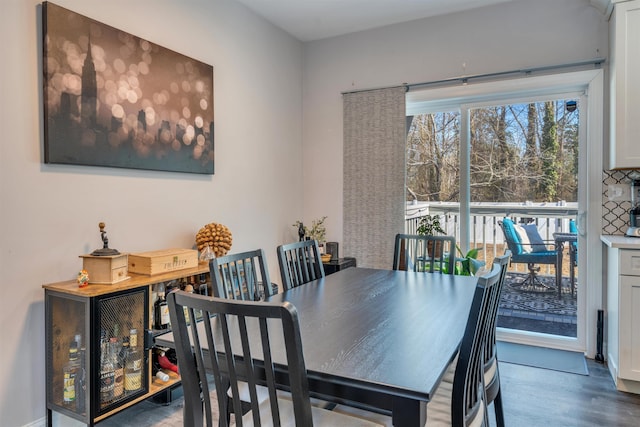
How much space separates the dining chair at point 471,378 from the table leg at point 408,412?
0.28 meters

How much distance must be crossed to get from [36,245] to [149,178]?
0.76m

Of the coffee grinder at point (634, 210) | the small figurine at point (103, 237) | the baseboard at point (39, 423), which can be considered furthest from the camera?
the coffee grinder at point (634, 210)

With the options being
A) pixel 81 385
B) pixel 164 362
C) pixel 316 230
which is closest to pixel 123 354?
pixel 81 385

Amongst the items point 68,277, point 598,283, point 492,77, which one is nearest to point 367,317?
point 68,277

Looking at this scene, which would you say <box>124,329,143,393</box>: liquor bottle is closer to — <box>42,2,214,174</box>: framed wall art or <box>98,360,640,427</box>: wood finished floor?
<box>98,360,640,427</box>: wood finished floor

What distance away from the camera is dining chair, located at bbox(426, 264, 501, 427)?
4.06 ft

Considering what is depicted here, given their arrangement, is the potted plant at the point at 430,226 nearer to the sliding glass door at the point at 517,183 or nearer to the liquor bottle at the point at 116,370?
the sliding glass door at the point at 517,183

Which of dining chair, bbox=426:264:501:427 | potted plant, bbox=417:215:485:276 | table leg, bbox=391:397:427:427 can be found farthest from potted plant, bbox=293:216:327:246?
table leg, bbox=391:397:427:427

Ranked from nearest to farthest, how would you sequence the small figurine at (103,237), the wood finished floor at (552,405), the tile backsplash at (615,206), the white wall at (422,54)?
the small figurine at (103,237), the wood finished floor at (552,405), the tile backsplash at (615,206), the white wall at (422,54)

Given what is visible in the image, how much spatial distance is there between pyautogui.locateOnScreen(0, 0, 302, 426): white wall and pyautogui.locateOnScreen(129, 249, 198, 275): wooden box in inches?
7.7

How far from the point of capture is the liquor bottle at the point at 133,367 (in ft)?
6.88

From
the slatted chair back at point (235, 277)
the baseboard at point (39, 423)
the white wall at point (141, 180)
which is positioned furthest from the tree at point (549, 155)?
the baseboard at point (39, 423)

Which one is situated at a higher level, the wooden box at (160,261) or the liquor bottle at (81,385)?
the wooden box at (160,261)

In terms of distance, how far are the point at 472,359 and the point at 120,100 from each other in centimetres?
225
